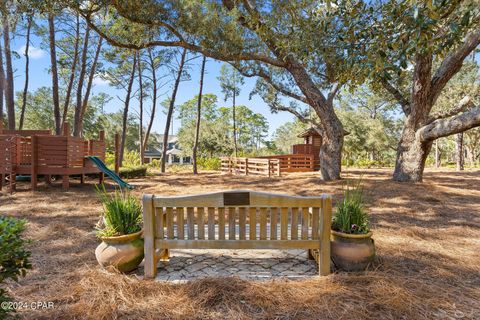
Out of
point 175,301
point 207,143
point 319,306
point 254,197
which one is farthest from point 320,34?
point 207,143

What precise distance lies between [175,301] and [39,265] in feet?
6.39

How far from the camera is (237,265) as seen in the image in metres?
2.86

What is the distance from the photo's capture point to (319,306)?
208 cm

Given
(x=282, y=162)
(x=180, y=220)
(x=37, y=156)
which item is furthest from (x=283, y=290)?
(x=282, y=162)

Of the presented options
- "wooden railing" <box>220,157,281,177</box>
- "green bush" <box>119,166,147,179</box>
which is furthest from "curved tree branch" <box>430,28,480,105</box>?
"green bush" <box>119,166,147,179</box>

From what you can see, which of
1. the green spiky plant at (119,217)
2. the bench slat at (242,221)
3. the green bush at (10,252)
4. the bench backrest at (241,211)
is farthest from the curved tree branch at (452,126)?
the green bush at (10,252)

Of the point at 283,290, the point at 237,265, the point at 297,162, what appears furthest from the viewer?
the point at 297,162

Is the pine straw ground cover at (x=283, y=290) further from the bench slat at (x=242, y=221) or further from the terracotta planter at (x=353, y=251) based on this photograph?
the bench slat at (x=242, y=221)

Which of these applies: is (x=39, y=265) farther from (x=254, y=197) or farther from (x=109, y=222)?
(x=254, y=197)

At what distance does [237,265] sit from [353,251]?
121 cm

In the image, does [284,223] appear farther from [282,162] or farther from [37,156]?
[282,162]

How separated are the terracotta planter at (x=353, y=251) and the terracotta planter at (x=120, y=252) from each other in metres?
2.01

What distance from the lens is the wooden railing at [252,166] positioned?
13.9 meters

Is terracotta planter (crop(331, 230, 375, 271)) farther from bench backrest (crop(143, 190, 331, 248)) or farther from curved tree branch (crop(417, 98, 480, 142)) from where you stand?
curved tree branch (crop(417, 98, 480, 142))
